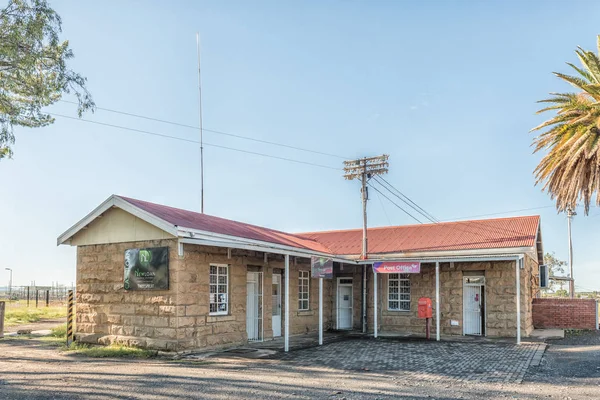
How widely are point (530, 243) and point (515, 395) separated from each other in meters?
10.1

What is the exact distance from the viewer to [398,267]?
1777 centimetres

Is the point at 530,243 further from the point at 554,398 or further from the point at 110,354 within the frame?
the point at 110,354

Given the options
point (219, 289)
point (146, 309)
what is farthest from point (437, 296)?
point (146, 309)

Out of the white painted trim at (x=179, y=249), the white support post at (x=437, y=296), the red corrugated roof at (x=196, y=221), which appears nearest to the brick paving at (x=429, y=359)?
the white support post at (x=437, y=296)

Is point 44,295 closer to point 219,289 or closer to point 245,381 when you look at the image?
point 219,289

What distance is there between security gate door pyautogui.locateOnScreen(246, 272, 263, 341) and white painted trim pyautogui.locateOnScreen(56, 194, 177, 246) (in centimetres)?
386

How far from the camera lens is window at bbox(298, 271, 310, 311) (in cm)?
1878

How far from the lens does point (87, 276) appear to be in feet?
49.3

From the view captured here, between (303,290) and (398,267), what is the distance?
3524 millimetres

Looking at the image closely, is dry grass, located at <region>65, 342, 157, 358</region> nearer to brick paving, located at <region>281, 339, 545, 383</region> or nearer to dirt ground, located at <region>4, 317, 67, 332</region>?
brick paving, located at <region>281, 339, 545, 383</region>

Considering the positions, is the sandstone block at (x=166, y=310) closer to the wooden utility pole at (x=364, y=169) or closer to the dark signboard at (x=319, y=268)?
the dark signboard at (x=319, y=268)

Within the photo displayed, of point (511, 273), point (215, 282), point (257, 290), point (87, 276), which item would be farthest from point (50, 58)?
point (511, 273)

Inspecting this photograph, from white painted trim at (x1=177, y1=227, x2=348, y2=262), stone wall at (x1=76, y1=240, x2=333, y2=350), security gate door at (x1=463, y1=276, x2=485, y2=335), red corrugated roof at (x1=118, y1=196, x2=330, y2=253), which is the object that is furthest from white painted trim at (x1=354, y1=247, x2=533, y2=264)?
stone wall at (x1=76, y1=240, x2=333, y2=350)

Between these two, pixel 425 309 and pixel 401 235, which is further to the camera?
pixel 401 235
